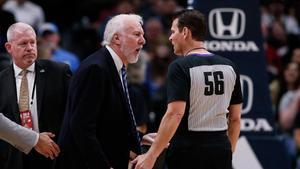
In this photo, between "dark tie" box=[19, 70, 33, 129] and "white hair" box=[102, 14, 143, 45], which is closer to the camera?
"white hair" box=[102, 14, 143, 45]

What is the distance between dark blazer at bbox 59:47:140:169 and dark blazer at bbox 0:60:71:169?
1.06 ft

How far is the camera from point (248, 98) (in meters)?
9.55

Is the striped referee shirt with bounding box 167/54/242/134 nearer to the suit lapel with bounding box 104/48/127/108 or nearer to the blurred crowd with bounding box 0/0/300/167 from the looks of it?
the suit lapel with bounding box 104/48/127/108

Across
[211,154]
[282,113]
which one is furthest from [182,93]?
[282,113]

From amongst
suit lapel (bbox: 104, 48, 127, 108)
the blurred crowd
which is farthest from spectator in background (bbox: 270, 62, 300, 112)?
suit lapel (bbox: 104, 48, 127, 108)

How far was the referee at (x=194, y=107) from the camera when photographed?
6.82 m

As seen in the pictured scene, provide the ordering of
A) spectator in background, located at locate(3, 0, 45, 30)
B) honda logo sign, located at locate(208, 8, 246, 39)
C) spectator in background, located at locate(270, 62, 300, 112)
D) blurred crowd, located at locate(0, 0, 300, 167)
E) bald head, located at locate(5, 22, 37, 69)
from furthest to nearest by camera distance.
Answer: spectator in background, located at locate(3, 0, 45, 30) → spectator in background, located at locate(270, 62, 300, 112) → blurred crowd, located at locate(0, 0, 300, 167) → honda logo sign, located at locate(208, 8, 246, 39) → bald head, located at locate(5, 22, 37, 69)

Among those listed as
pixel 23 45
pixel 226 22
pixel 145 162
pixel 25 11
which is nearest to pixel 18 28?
pixel 23 45

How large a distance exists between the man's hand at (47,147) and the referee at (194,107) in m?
0.67

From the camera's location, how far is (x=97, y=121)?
6.87m

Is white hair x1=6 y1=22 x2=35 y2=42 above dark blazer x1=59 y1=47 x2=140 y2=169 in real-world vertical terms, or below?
above

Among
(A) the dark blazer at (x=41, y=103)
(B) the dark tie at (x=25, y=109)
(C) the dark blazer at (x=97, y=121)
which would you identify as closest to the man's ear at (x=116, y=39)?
(C) the dark blazer at (x=97, y=121)

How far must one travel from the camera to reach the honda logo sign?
9453 millimetres

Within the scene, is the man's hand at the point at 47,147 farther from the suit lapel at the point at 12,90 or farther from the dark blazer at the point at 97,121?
the suit lapel at the point at 12,90
